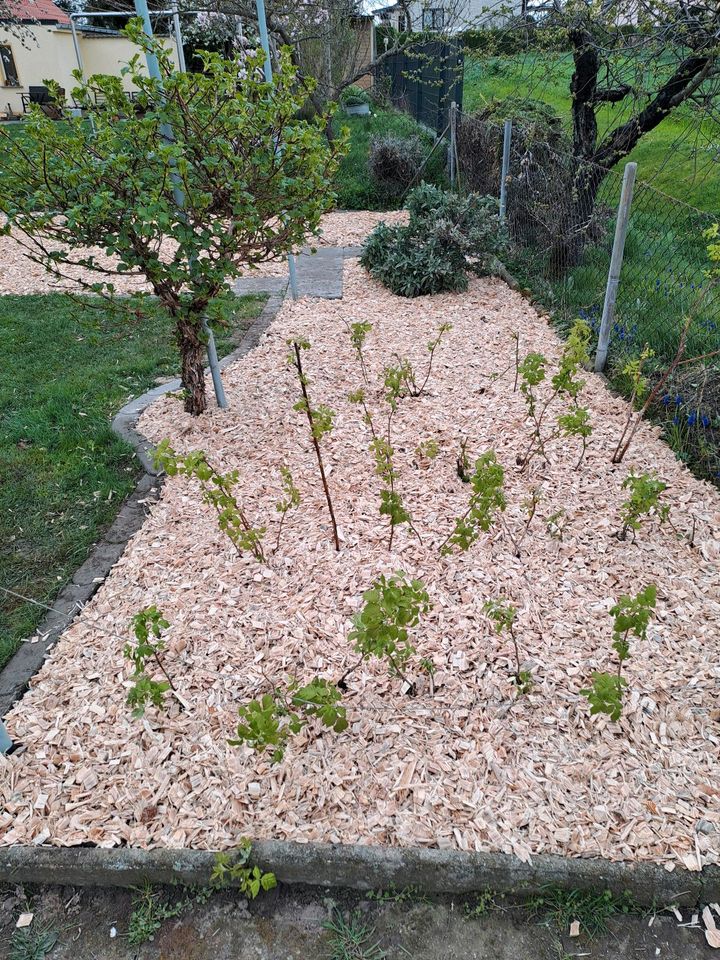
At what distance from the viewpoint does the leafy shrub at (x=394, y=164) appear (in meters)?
11.0

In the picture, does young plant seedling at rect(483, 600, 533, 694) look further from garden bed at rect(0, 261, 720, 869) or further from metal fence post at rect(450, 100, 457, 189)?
metal fence post at rect(450, 100, 457, 189)

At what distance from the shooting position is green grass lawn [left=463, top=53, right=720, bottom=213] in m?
5.39

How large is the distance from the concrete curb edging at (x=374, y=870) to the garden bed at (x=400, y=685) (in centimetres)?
4

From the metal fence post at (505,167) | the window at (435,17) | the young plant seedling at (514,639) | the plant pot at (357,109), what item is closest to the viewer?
the young plant seedling at (514,639)

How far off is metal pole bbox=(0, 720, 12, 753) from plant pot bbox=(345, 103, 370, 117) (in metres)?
17.7

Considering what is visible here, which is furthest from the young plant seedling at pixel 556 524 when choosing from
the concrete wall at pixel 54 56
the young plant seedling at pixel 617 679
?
the concrete wall at pixel 54 56

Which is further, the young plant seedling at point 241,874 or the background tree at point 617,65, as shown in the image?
the background tree at point 617,65

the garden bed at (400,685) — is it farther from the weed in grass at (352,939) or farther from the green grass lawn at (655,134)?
the green grass lawn at (655,134)

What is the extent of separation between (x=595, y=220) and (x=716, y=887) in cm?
579

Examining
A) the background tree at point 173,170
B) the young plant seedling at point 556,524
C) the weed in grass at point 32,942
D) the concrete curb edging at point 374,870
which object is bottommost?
the weed in grass at point 32,942

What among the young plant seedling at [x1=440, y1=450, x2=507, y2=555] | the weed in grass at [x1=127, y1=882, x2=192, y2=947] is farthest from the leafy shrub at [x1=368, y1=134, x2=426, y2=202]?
the weed in grass at [x1=127, y1=882, x2=192, y2=947]

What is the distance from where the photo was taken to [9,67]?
2122 centimetres

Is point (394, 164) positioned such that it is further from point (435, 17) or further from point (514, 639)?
point (514, 639)

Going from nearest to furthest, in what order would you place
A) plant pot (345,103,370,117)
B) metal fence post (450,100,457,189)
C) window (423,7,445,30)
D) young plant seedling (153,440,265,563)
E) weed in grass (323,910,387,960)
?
weed in grass (323,910,387,960)
young plant seedling (153,440,265,563)
window (423,7,445,30)
metal fence post (450,100,457,189)
plant pot (345,103,370,117)
